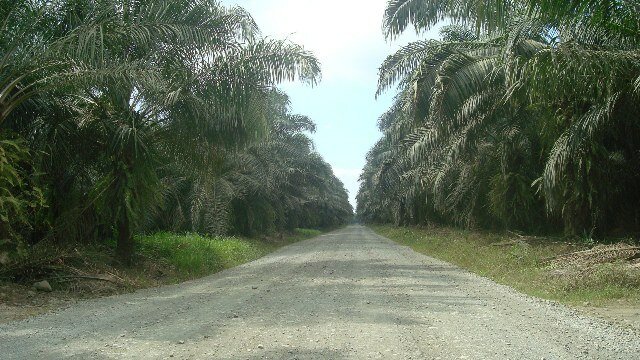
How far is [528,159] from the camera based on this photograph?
18.8 meters

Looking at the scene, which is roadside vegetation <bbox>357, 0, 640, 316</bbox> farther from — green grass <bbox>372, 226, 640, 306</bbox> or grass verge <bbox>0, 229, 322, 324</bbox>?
grass verge <bbox>0, 229, 322, 324</bbox>

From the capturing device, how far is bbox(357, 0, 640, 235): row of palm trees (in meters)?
9.92

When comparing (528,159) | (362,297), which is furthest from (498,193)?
(362,297)

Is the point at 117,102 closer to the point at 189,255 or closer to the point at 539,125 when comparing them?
the point at 189,255

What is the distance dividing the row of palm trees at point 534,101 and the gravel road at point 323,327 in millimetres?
4479

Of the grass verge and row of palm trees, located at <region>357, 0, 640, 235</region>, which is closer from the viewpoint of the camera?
the grass verge

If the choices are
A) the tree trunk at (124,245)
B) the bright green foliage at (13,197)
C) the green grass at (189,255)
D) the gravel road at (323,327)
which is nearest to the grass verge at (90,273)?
the green grass at (189,255)

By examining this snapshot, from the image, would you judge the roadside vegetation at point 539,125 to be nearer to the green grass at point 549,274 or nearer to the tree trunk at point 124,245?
the green grass at point 549,274

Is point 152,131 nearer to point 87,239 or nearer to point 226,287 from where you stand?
point 87,239

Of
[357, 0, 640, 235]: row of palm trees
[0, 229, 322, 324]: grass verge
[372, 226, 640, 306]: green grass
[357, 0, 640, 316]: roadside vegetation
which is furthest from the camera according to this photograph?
[357, 0, 640, 235]: row of palm trees

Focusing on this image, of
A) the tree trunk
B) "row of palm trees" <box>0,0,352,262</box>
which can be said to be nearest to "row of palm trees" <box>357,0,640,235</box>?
"row of palm trees" <box>0,0,352,262</box>

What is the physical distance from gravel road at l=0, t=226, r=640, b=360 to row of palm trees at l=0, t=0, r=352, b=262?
9.57 ft

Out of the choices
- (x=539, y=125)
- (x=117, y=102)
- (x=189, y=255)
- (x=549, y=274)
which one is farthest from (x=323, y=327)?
(x=539, y=125)

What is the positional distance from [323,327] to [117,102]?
7972 millimetres
